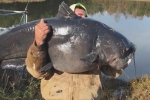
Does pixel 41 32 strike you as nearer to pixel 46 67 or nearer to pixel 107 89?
pixel 46 67

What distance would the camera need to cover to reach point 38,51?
2.71 m

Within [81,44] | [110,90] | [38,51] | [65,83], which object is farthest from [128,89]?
[38,51]

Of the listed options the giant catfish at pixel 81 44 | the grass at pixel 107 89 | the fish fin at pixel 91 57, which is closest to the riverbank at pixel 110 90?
the grass at pixel 107 89

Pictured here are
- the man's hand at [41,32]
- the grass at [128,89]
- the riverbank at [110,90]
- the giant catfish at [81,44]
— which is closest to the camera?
the man's hand at [41,32]

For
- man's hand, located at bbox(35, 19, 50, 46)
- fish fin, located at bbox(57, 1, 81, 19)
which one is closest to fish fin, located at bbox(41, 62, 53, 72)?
man's hand, located at bbox(35, 19, 50, 46)

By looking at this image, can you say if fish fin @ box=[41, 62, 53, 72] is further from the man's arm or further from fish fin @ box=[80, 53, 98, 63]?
fish fin @ box=[80, 53, 98, 63]

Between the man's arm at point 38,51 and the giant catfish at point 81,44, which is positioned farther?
the giant catfish at point 81,44

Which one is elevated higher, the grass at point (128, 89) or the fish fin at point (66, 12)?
the fish fin at point (66, 12)

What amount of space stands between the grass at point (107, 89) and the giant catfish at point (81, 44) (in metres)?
1.74

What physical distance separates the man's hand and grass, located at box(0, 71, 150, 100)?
6.06 ft

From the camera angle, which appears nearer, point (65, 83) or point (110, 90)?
point (65, 83)

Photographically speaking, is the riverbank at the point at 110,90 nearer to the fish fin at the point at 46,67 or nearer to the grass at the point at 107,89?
the grass at the point at 107,89

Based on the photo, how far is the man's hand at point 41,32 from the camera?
2.65 m

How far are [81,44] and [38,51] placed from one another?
424 mm
